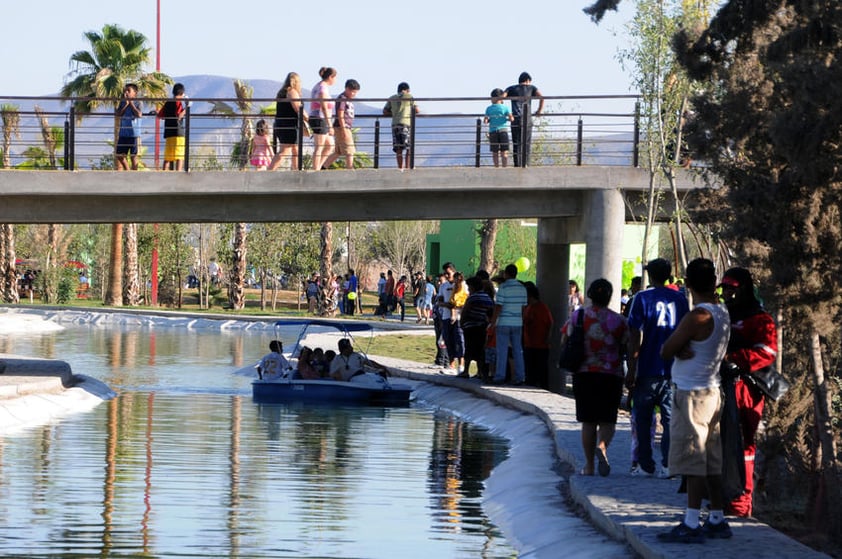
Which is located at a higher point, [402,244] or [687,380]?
[402,244]

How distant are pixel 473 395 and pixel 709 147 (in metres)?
8.00

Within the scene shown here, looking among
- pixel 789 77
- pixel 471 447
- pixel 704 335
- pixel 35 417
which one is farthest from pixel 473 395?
pixel 704 335

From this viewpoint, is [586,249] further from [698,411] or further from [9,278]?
[9,278]

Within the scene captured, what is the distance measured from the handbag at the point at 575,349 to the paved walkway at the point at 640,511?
3.39 feet

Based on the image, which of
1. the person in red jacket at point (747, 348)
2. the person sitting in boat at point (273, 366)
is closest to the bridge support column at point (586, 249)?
the person sitting in boat at point (273, 366)

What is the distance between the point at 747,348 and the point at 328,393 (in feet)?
48.9

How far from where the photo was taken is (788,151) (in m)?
12.8

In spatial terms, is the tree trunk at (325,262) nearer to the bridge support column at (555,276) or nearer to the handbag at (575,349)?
the bridge support column at (555,276)

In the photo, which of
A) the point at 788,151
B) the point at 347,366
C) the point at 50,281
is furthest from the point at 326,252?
the point at 788,151

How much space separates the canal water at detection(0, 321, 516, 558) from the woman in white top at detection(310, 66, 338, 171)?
451 cm

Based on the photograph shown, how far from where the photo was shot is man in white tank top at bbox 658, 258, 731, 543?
33.3ft

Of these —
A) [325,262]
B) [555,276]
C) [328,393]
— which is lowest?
[328,393]

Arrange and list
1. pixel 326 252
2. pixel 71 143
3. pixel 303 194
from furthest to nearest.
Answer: pixel 326 252
pixel 303 194
pixel 71 143

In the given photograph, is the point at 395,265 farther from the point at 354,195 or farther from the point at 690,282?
the point at 690,282
